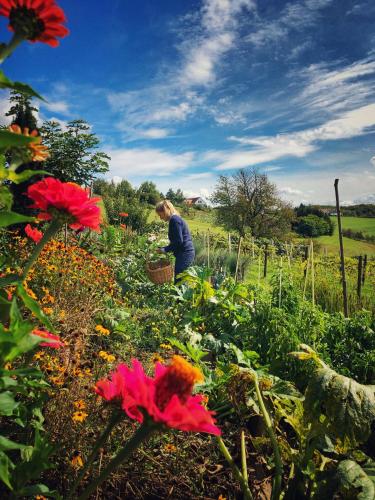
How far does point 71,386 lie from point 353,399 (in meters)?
1.34

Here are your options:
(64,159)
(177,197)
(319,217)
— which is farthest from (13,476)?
(177,197)

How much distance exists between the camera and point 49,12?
668 millimetres

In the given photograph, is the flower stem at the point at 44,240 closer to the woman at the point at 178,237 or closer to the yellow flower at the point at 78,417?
the yellow flower at the point at 78,417

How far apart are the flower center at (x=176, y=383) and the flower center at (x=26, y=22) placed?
2.35 feet

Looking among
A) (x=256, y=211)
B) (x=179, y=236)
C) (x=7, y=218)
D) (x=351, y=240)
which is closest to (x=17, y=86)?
(x=7, y=218)

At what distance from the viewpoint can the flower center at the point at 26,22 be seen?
25.9 inches

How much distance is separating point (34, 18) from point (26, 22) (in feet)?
0.06

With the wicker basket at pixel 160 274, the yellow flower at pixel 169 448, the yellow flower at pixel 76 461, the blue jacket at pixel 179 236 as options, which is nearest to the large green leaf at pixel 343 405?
the yellow flower at pixel 169 448

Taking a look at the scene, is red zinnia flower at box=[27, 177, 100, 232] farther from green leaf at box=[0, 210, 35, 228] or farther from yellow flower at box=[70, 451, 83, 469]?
yellow flower at box=[70, 451, 83, 469]

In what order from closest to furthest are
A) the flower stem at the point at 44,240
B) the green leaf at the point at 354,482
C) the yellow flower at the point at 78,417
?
the flower stem at the point at 44,240 → the green leaf at the point at 354,482 → the yellow flower at the point at 78,417

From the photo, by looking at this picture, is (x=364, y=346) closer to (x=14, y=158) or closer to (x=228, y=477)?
(x=228, y=477)

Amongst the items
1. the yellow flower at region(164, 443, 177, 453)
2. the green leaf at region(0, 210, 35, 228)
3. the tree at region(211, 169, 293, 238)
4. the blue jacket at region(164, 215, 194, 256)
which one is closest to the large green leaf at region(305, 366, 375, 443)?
the yellow flower at region(164, 443, 177, 453)

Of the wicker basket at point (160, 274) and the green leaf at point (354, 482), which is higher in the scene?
the wicker basket at point (160, 274)

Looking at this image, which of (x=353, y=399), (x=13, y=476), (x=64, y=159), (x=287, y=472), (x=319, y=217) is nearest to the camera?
(x=13, y=476)
